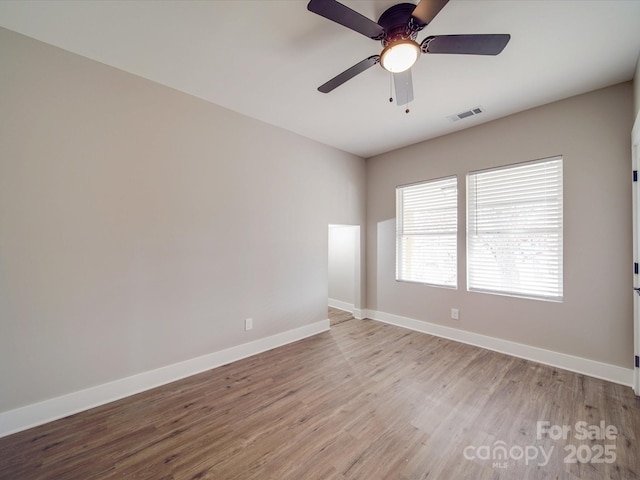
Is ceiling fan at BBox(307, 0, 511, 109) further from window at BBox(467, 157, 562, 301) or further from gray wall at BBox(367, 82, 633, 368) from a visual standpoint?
window at BBox(467, 157, 562, 301)

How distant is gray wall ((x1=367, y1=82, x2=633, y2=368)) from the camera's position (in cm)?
258

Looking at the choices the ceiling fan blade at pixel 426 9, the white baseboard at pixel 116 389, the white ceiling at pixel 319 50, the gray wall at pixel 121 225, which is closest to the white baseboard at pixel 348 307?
the gray wall at pixel 121 225

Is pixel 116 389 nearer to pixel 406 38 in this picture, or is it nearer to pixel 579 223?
pixel 406 38

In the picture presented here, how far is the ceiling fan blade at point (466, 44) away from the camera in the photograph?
5.29 ft

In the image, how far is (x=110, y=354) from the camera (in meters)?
2.31

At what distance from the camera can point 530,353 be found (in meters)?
3.06

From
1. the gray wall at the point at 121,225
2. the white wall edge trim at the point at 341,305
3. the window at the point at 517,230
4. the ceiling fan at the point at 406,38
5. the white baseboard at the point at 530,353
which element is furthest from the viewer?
the white wall edge trim at the point at 341,305

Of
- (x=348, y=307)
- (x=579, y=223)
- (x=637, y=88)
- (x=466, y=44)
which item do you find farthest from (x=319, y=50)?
(x=348, y=307)

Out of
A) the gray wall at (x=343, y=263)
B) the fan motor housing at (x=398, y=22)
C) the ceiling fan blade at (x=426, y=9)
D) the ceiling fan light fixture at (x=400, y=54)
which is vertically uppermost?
the fan motor housing at (x=398, y=22)

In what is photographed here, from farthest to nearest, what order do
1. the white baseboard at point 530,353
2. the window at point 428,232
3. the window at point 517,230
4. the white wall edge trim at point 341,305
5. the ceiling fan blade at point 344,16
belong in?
the white wall edge trim at point 341,305 → the window at point 428,232 → the window at point 517,230 → the white baseboard at point 530,353 → the ceiling fan blade at point 344,16

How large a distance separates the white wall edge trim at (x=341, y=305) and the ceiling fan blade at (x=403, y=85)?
383 centimetres

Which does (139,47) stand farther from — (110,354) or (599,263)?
(599,263)

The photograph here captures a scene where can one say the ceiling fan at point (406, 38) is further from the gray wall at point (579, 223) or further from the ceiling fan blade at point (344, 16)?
the gray wall at point (579, 223)

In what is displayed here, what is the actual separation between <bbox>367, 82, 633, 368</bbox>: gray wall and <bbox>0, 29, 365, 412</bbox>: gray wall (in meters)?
2.64
